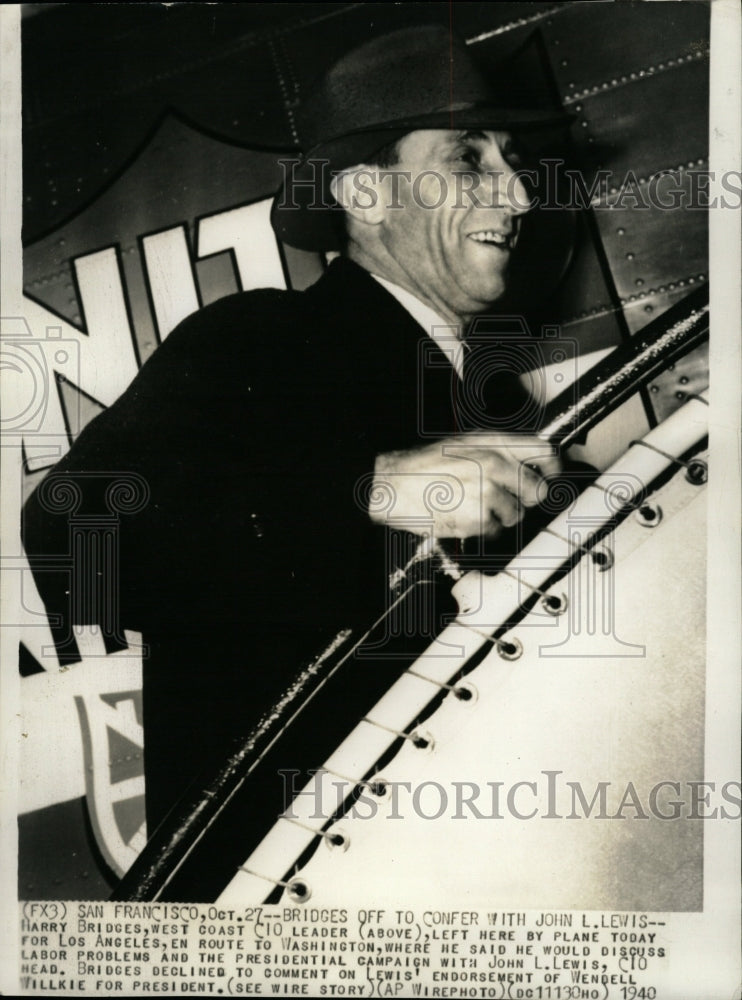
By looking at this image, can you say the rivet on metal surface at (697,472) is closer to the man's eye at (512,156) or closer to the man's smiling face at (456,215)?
the man's smiling face at (456,215)

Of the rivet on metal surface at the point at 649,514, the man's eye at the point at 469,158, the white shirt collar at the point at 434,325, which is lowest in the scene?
the rivet on metal surface at the point at 649,514

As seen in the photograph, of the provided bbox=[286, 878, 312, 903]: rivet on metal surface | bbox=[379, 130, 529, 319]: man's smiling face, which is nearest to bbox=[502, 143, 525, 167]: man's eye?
bbox=[379, 130, 529, 319]: man's smiling face

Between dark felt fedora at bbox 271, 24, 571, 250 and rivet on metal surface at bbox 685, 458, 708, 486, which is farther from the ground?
dark felt fedora at bbox 271, 24, 571, 250

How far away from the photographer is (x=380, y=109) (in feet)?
3.58

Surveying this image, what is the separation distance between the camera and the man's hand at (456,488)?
1088 mm

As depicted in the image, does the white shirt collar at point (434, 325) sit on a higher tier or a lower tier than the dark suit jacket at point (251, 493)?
higher

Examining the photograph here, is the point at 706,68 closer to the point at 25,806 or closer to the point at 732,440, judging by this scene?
the point at 732,440

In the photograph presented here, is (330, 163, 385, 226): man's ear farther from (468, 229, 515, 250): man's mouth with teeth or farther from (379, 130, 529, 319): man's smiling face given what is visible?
(468, 229, 515, 250): man's mouth with teeth

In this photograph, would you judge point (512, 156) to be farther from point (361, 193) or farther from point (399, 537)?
point (399, 537)

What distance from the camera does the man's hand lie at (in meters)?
1.09

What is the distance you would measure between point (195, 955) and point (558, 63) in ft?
3.95

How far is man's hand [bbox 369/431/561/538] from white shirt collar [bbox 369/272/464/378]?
102 millimetres
